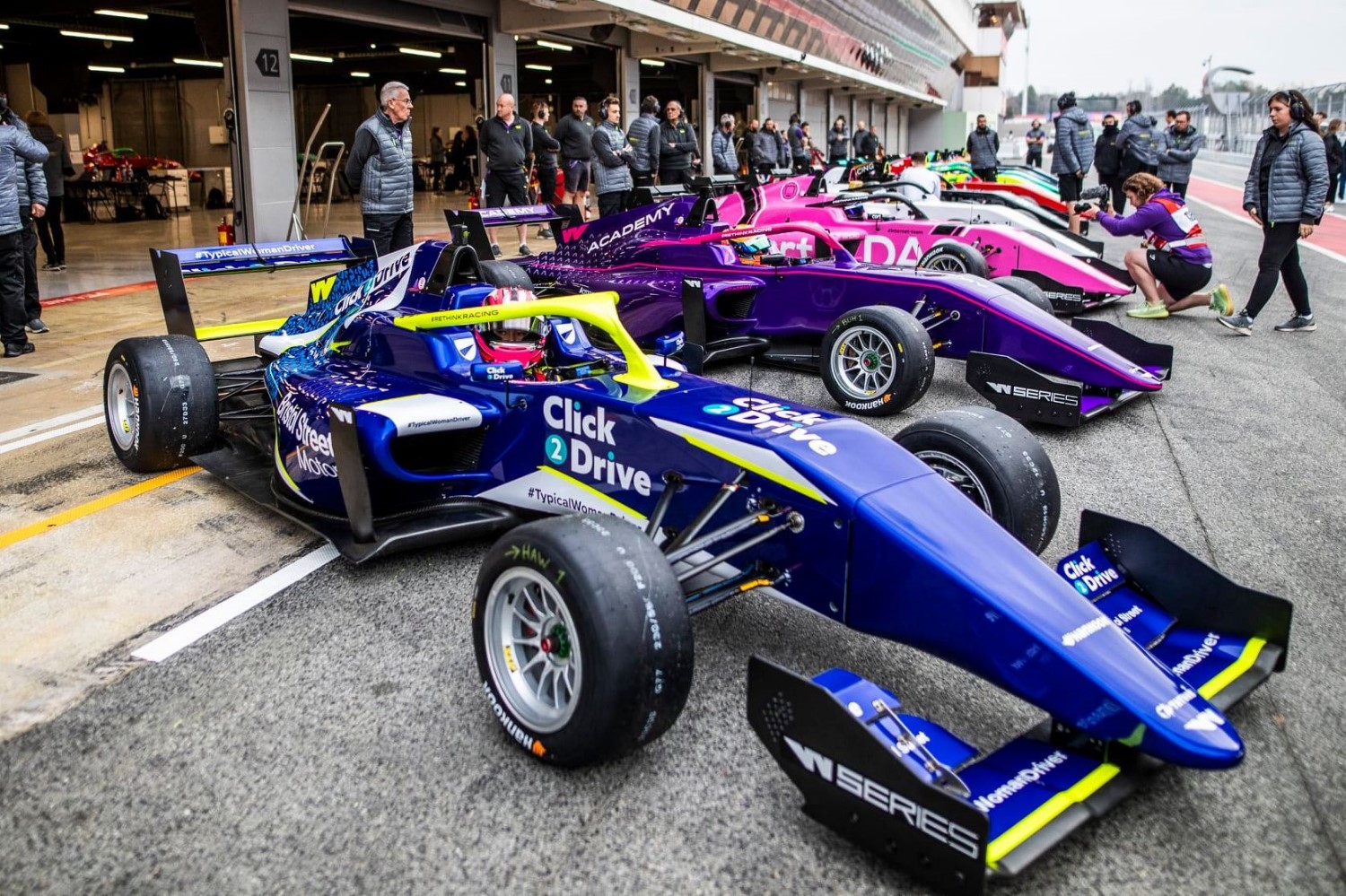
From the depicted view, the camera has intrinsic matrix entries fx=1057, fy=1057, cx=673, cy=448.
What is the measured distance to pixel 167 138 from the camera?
3173 cm

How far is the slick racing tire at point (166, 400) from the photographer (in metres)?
5.25

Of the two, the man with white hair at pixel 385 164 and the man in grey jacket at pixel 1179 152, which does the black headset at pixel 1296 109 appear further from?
the man in grey jacket at pixel 1179 152

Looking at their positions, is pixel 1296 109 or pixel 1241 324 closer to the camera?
pixel 1296 109

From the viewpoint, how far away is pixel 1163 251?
408 inches

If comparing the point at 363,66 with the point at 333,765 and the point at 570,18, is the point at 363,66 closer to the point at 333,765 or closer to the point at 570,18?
the point at 570,18

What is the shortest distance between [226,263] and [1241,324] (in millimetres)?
8813

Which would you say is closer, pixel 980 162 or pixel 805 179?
pixel 805 179

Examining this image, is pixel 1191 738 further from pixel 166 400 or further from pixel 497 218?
pixel 497 218

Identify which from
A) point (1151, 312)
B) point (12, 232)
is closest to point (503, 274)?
point (12, 232)

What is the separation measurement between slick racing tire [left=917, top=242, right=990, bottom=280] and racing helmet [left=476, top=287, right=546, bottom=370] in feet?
19.5

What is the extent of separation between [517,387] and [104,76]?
31729 millimetres

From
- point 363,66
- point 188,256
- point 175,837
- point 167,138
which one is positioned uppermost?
point 363,66

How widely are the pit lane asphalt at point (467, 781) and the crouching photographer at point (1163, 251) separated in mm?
6369

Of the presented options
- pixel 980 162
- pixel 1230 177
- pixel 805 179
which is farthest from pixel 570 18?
pixel 1230 177
